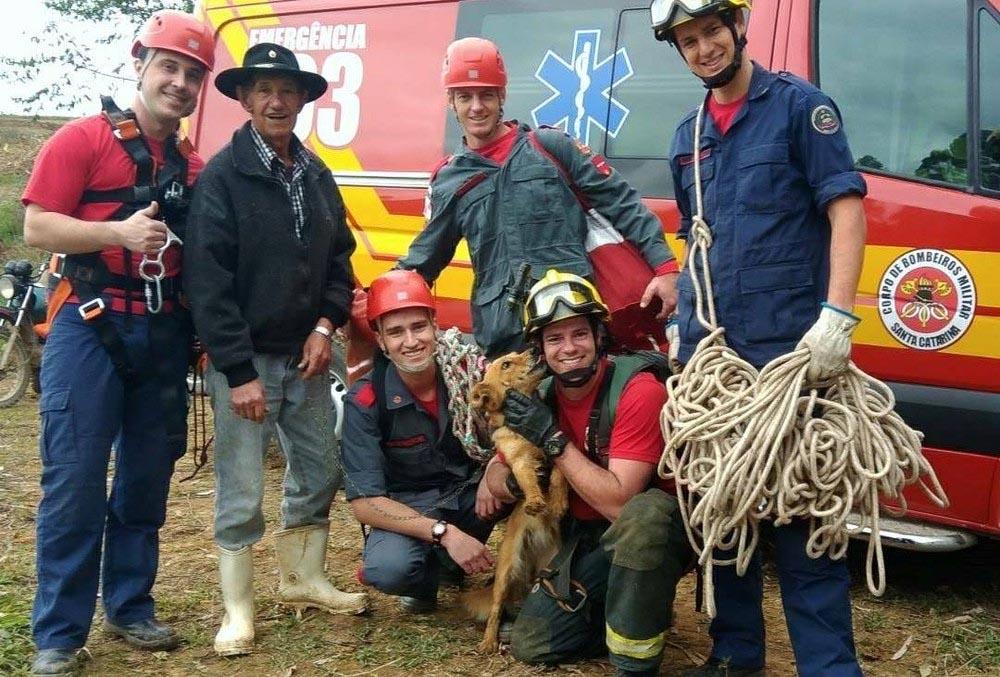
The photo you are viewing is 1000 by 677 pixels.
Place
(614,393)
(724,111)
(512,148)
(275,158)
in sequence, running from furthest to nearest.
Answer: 1. (512,148)
2. (275,158)
3. (614,393)
4. (724,111)

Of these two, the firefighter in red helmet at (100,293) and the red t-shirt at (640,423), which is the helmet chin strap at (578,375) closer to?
the red t-shirt at (640,423)

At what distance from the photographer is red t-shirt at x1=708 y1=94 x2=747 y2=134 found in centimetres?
308

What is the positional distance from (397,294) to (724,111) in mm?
1357

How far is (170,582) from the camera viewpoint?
448cm

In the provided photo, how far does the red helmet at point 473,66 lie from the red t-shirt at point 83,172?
105 centimetres

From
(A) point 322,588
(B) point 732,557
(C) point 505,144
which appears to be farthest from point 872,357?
(A) point 322,588

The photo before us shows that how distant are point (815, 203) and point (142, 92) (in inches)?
85.2

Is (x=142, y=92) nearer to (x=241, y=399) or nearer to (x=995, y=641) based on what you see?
(x=241, y=399)

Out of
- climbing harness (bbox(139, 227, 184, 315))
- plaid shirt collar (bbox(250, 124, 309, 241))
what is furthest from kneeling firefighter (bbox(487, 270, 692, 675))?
climbing harness (bbox(139, 227, 184, 315))

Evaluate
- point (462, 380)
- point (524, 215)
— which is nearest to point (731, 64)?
point (524, 215)

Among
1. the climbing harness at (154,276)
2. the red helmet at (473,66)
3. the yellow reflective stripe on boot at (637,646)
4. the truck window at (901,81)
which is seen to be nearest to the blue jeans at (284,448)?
the climbing harness at (154,276)

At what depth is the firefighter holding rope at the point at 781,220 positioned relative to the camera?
290cm

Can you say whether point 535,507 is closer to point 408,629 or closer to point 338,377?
point 408,629

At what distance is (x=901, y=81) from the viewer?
3.94 metres
